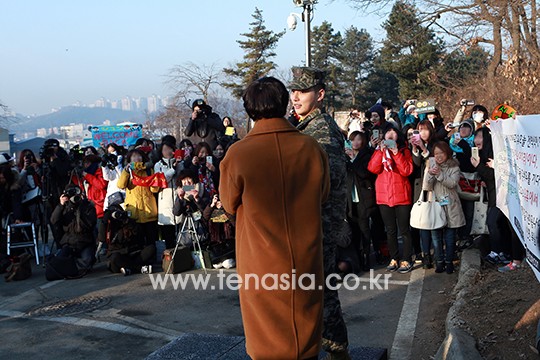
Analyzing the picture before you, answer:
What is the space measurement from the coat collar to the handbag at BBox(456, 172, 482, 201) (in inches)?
223

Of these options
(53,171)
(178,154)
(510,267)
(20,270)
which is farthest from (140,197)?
(510,267)

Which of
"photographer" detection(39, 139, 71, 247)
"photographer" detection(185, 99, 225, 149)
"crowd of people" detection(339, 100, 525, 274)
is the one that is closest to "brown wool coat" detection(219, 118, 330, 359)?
"crowd of people" detection(339, 100, 525, 274)

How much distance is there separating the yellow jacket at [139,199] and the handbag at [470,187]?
16.1ft

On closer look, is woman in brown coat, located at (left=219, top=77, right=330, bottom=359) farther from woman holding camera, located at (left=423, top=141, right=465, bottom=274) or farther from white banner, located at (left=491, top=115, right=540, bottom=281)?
woman holding camera, located at (left=423, top=141, right=465, bottom=274)

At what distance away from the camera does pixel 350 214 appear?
8.70 metres

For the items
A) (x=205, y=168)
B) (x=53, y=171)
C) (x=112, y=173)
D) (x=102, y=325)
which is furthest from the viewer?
(x=53, y=171)

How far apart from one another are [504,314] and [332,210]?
98.9 inches

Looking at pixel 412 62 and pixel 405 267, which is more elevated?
pixel 412 62

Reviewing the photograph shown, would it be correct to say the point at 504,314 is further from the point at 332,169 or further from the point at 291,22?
the point at 291,22

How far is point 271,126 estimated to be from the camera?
3.30 meters

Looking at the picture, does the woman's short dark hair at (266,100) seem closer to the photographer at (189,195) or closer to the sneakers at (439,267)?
the sneakers at (439,267)

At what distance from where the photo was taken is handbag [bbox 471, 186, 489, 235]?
323 inches

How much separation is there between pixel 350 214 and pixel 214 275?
221 cm

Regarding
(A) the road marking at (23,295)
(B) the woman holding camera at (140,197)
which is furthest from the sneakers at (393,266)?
(A) the road marking at (23,295)
